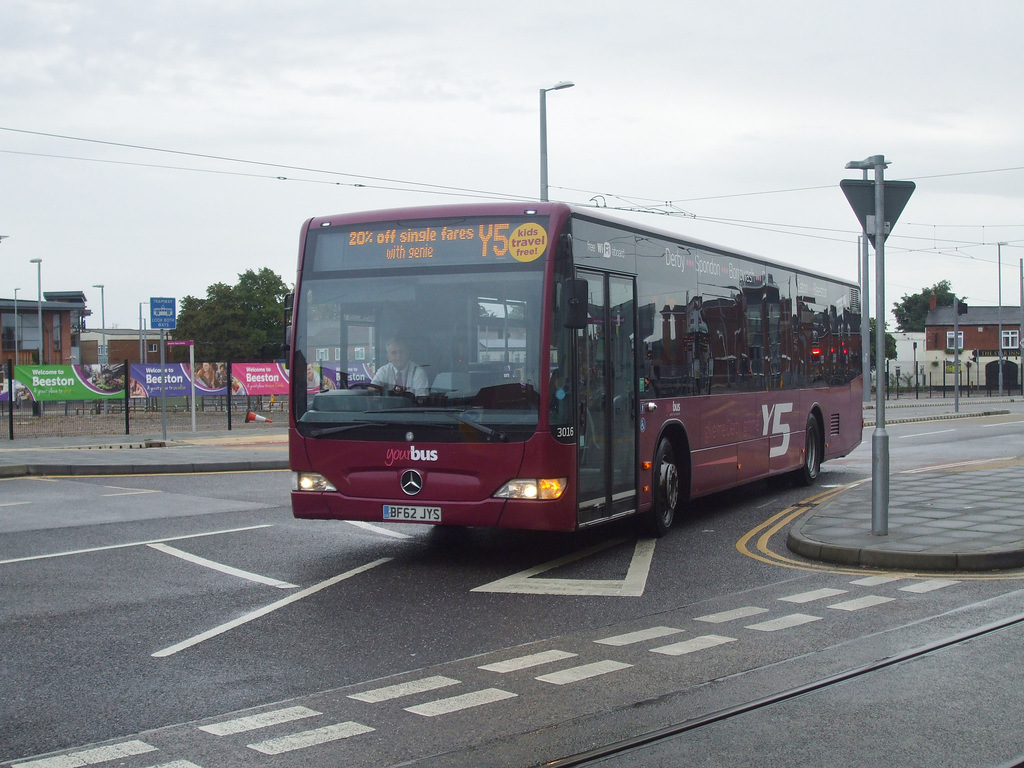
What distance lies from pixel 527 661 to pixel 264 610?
2360 millimetres

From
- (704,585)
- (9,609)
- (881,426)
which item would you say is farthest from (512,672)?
(881,426)

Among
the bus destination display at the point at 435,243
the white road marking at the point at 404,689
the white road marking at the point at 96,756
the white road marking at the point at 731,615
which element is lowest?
the white road marking at the point at 731,615

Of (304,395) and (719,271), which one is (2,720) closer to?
(304,395)

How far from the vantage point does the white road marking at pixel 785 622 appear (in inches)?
289

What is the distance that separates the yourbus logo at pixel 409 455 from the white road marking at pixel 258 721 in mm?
3929

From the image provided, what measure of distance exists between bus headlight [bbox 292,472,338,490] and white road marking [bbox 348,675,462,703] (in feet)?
13.0

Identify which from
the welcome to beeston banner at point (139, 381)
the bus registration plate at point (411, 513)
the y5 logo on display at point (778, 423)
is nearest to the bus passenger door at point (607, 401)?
the bus registration plate at point (411, 513)

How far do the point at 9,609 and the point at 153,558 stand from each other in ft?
7.20

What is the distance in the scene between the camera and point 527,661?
6.44 m

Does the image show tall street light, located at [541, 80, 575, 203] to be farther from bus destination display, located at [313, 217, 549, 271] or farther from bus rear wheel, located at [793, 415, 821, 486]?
bus destination display, located at [313, 217, 549, 271]

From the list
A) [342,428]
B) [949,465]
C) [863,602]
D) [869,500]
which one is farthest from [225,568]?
[949,465]

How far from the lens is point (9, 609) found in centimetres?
790

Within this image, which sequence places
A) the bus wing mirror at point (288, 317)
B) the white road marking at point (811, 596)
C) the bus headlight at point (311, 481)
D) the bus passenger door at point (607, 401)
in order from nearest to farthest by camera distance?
the white road marking at point (811, 596)
the bus passenger door at point (607, 401)
the bus headlight at point (311, 481)
the bus wing mirror at point (288, 317)

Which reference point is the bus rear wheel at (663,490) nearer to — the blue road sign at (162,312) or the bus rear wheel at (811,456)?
the bus rear wheel at (811,456)
